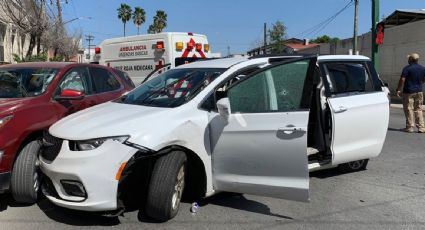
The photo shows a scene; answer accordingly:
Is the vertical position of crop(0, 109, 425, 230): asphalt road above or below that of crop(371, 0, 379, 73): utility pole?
below

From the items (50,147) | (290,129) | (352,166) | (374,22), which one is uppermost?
(374,22)

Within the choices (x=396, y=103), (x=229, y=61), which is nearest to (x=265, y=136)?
(x=229, y=61)

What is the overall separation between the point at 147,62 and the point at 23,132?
7653mm

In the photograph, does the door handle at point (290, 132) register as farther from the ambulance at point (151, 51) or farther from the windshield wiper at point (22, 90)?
the ambulance at point (151, 51)

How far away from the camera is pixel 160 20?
75.2 m

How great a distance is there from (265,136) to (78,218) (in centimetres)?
211

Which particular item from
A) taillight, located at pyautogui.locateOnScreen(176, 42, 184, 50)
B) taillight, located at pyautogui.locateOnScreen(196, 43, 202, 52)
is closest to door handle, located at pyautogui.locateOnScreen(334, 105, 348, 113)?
taillight, located at pyautogui.locateOnScreen(176, 42, 184, 50)

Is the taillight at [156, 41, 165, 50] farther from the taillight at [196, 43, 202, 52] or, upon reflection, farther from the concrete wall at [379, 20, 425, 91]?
the concrete wall at [379, 20, 425, 91]

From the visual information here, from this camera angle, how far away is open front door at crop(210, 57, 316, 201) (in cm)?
471

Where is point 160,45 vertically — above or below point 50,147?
above

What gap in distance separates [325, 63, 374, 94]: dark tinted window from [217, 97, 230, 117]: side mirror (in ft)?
6.37

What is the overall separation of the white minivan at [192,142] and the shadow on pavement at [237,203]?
12.3 inches

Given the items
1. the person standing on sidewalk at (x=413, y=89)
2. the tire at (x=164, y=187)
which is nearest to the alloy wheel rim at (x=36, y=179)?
the tire at (x=164, y=187)

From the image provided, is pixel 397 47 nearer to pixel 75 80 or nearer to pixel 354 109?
pixel 354 109
